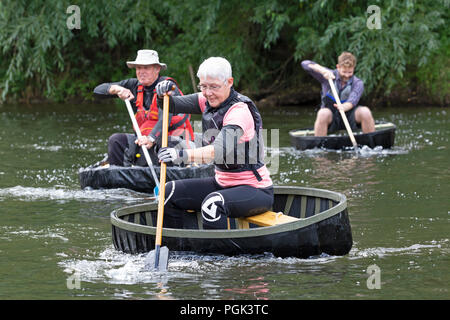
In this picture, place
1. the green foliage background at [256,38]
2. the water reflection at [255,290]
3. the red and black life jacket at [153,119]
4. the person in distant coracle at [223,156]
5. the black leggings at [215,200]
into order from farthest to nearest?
the green foliage background at [256,38] < the red and black life jacket at [153,119] < the black leggings at [215,200] < the person in distant coracle at [223,156] < the water reflection at [255,290]

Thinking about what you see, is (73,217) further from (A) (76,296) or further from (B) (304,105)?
(B) (304,105)

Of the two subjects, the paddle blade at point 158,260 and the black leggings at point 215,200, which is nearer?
the paddle blade at point 158,260

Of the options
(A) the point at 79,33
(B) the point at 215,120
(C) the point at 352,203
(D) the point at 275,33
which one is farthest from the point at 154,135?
(A) the point at 79,33

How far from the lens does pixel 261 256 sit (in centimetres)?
596

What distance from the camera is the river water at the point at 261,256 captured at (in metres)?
5.47

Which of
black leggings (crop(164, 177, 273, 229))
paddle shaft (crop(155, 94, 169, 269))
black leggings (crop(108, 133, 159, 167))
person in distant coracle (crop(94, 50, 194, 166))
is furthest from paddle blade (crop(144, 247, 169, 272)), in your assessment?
black leggings (crop(108, 133, 159, 167))

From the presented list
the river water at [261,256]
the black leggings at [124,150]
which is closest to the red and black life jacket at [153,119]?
the black leggings at [124,150]

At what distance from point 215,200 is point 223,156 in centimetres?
35

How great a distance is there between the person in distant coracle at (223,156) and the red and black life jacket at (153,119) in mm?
2509

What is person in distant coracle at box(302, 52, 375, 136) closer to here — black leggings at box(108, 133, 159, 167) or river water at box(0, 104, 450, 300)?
river water at box(0, 104, 450, 300)

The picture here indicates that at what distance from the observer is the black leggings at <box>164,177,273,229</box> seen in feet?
19.9

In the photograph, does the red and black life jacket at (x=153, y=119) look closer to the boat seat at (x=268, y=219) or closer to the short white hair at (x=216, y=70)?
the boat seat at (x=268, y=219)

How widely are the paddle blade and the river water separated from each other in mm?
59

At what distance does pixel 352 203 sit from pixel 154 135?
2.16 m
